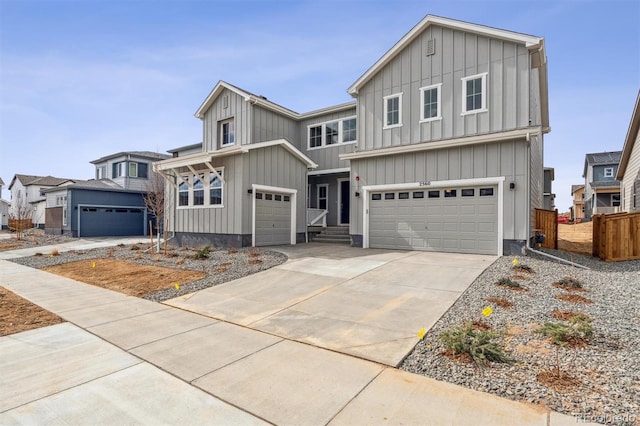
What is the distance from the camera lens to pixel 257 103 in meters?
15.8

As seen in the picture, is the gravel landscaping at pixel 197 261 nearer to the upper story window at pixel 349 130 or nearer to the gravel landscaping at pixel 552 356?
the gravel landscaping at pixel 552 356

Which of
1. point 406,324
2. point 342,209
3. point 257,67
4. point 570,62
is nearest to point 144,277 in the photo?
point 406,324

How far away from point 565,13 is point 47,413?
1397cm

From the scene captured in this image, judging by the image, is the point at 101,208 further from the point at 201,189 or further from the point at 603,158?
the point at 603,158

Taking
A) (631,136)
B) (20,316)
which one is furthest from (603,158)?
(20,316)

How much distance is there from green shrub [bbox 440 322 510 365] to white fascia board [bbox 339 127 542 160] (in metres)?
7.94

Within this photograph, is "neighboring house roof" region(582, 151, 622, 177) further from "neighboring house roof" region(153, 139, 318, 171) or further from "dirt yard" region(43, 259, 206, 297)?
"dirt yard" region(43, 259, 206, 297)

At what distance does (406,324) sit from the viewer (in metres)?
4.75

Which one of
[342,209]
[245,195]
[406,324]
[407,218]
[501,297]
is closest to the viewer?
[406,324]

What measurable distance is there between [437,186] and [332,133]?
739 centimetres

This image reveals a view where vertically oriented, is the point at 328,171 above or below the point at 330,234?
above

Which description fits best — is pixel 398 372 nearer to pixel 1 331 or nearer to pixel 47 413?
pixel 47 413

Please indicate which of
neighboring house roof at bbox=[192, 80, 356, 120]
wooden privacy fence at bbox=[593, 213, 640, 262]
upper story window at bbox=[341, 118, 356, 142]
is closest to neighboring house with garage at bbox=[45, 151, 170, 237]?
neighboring house roof at bbox=[192, 80, 356, 120]

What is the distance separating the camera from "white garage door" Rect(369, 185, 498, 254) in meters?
10.4
